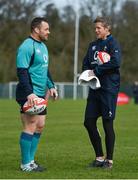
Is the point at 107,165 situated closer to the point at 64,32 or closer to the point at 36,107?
the point at 36,107

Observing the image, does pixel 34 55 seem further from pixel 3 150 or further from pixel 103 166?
pixel 3 150

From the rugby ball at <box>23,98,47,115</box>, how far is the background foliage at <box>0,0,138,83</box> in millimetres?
56841

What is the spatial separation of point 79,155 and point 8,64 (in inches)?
2230

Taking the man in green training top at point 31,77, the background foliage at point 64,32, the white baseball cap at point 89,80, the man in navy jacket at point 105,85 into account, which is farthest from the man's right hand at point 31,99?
the background foliage at point 64,32

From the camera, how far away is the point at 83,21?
227 ft

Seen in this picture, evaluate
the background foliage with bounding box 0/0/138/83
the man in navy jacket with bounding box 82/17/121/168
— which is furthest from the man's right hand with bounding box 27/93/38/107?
the background foliage with bounding box 0/0/138/83

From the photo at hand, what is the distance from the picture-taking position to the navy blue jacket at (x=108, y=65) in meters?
9.50

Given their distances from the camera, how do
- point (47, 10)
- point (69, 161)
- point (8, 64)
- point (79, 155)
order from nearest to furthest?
point (69, 161) → point (79, 155) → point (8, 64) → point (47, 10)

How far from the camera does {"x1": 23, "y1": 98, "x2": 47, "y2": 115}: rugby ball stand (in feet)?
29.3

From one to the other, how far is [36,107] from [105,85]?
128 cm

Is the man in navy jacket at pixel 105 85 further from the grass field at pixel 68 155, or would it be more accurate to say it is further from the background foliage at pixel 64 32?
the background foliage at pixel 64 32

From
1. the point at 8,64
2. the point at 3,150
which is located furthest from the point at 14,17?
the point at 3,150

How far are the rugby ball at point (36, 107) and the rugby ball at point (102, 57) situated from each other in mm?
1141

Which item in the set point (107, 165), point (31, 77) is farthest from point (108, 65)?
point (107, 165)
